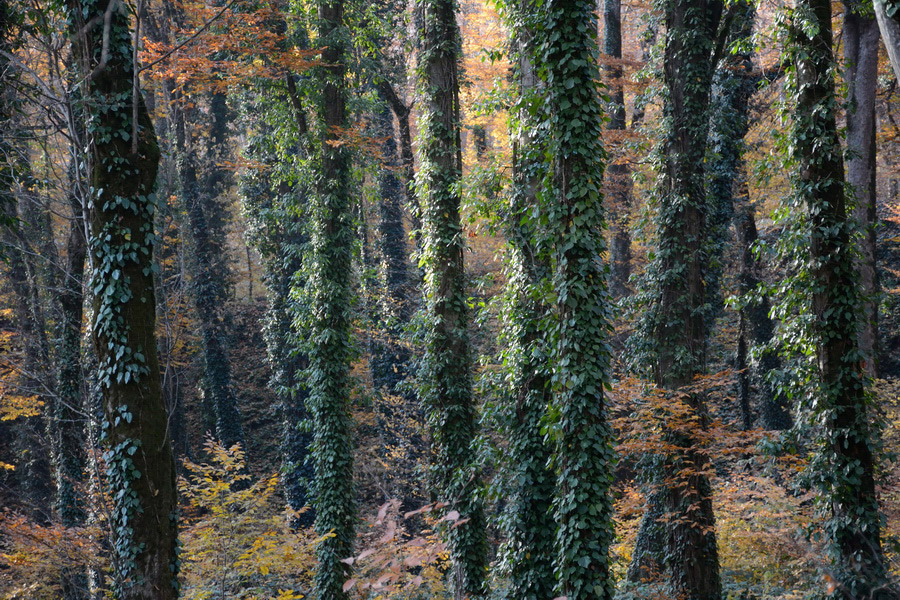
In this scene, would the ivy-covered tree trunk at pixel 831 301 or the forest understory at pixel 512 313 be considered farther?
the ivy-covered tree trunk at pixel 831 301

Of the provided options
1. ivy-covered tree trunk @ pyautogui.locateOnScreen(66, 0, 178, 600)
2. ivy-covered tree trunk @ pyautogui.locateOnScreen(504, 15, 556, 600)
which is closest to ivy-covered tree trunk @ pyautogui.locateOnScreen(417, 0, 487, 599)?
ivy-covered tree trunk @ pyautogui.locateOnScreen(504, 15, 556, 600)

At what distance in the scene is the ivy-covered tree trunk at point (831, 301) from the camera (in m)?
7.07

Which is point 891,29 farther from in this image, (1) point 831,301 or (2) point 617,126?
(2) point 617,126

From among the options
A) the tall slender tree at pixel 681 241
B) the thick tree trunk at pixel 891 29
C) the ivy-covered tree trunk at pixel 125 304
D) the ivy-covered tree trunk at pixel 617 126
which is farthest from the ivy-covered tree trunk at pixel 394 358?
the thick tree trunk at pixel 891 29

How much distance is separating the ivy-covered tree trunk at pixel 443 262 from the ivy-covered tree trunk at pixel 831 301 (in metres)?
4.76

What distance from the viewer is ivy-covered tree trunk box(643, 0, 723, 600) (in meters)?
9.53

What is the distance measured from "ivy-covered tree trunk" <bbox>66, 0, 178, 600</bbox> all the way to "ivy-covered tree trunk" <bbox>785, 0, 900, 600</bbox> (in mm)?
7337

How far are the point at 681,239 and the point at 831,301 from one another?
2868mm

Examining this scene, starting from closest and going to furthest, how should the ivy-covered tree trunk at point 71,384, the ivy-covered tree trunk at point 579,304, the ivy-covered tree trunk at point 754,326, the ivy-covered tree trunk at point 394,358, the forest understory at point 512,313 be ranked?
1. the forest understory at point 512,313
2. the ivy-covered tree trunk at point 579,304
3. the ivy-covered tree trunk at point 71,384
4. the ivy-covered tree trunk at point 754,326
5. the ivy-covered tree trunk at point 394,358

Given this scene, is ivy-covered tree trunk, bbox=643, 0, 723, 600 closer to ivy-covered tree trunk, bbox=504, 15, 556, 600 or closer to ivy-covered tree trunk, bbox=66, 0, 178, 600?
ivy-covered tree trunk, bbox=504, 15, 556, 600

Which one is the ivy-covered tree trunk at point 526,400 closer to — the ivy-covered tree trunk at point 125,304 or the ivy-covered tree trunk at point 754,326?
the ivy-covered tree trunk at point 125,304

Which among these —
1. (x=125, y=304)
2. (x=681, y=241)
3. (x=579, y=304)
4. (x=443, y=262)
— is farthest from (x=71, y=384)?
(x=681, y=241)

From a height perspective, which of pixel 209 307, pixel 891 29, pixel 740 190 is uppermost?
pixel 740 190

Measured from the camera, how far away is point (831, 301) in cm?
730
